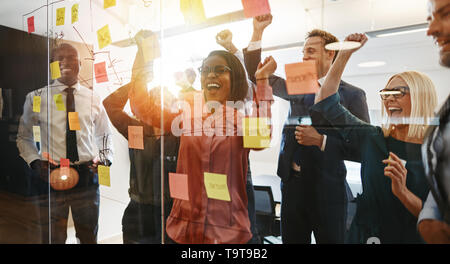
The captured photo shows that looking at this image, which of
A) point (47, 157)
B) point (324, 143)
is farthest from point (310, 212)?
point (47, 157)

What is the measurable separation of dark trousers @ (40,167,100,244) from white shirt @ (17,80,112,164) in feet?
0.54

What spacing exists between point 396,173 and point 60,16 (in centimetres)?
211

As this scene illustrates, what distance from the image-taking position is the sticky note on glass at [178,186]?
1.40 meters

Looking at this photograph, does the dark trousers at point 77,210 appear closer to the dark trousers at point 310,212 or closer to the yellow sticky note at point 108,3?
the yellow sticky note at point 108,3

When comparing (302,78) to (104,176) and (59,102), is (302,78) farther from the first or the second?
(59,102)

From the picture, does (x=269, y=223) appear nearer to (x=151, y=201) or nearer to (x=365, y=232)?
(x=365, y=232)

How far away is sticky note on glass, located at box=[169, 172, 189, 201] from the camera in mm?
1397

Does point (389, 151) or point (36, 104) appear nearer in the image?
point (389, 151)

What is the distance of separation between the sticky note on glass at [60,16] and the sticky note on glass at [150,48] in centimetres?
72

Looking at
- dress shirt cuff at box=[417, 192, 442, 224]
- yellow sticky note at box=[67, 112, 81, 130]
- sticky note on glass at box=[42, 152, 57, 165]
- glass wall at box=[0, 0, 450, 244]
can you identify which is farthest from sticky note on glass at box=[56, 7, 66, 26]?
dress shirt cuff at box=[417, 192, 442, 224]

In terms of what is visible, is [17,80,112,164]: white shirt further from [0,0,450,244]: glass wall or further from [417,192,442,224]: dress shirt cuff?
[417,192,442,224]: dress shirt cuff

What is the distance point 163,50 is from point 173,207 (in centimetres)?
83

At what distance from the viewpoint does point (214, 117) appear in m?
1.31
